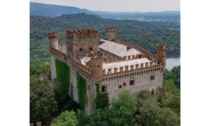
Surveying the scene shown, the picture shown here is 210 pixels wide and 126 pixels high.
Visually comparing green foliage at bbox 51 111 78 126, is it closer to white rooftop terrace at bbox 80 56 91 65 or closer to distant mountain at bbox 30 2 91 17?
white rooftop terrace at bbox 80 56 91 65

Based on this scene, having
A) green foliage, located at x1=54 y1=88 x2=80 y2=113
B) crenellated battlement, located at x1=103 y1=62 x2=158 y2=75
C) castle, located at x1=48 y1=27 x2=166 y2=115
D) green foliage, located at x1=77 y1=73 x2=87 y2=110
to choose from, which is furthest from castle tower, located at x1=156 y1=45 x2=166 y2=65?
green foliage, located at x1=54 y1=88 x2=80 y2=113

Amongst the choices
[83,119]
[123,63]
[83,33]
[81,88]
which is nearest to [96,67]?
[81,88]

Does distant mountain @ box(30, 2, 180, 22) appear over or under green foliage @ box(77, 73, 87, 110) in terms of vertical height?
over

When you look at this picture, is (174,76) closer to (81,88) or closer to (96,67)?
(81,88)

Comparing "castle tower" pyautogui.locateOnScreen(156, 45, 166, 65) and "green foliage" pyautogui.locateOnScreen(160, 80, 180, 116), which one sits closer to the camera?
"green foliage" pyautogui.locateOnScreen(160, 80, 180, 116)

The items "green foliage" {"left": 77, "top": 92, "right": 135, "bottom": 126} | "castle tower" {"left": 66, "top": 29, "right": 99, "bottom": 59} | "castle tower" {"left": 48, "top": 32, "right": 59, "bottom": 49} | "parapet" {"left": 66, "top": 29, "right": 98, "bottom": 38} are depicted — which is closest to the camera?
"green foliage" {"left": 77, "top": 92, "right": 135, "bottom": 126}
